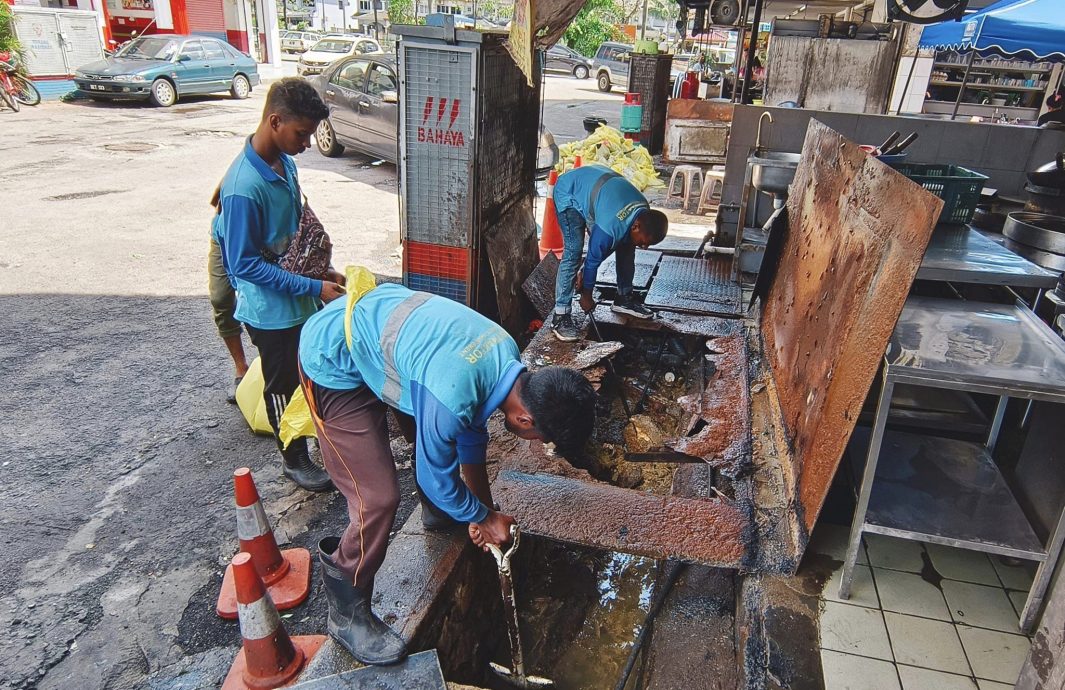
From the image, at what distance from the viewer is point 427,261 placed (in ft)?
16.6

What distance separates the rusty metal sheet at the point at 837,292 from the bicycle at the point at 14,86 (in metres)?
17.3

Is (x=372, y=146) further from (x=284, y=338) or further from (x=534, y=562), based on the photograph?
(x=534, y=562)

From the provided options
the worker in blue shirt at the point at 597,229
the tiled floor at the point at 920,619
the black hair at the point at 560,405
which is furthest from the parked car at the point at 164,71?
the tiled floor at the point at 920,619

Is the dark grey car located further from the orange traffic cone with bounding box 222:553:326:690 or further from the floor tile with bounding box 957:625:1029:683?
the floor tile with bounding box 957:625:1029:683

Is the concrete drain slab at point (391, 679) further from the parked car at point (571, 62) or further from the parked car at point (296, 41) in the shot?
the parked car at point (296, 41)

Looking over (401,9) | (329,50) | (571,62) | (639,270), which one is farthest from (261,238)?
(401,9)

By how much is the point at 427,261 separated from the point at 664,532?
300 cm

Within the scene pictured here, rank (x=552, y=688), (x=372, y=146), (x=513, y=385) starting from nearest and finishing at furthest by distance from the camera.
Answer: (x=513, y=385) → (x=552, y=688) → (x=372, y=146)

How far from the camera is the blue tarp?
6.40 meters

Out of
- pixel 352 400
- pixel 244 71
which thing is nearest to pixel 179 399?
pixel 352 400

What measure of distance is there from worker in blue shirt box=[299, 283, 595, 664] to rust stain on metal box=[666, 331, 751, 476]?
146cm

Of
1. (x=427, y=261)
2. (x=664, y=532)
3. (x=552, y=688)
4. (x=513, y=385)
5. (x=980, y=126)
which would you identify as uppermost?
(x=980, y=126)

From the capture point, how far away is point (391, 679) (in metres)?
2.22

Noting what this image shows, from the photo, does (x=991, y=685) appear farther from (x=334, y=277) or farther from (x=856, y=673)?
(x=334, y=277)
